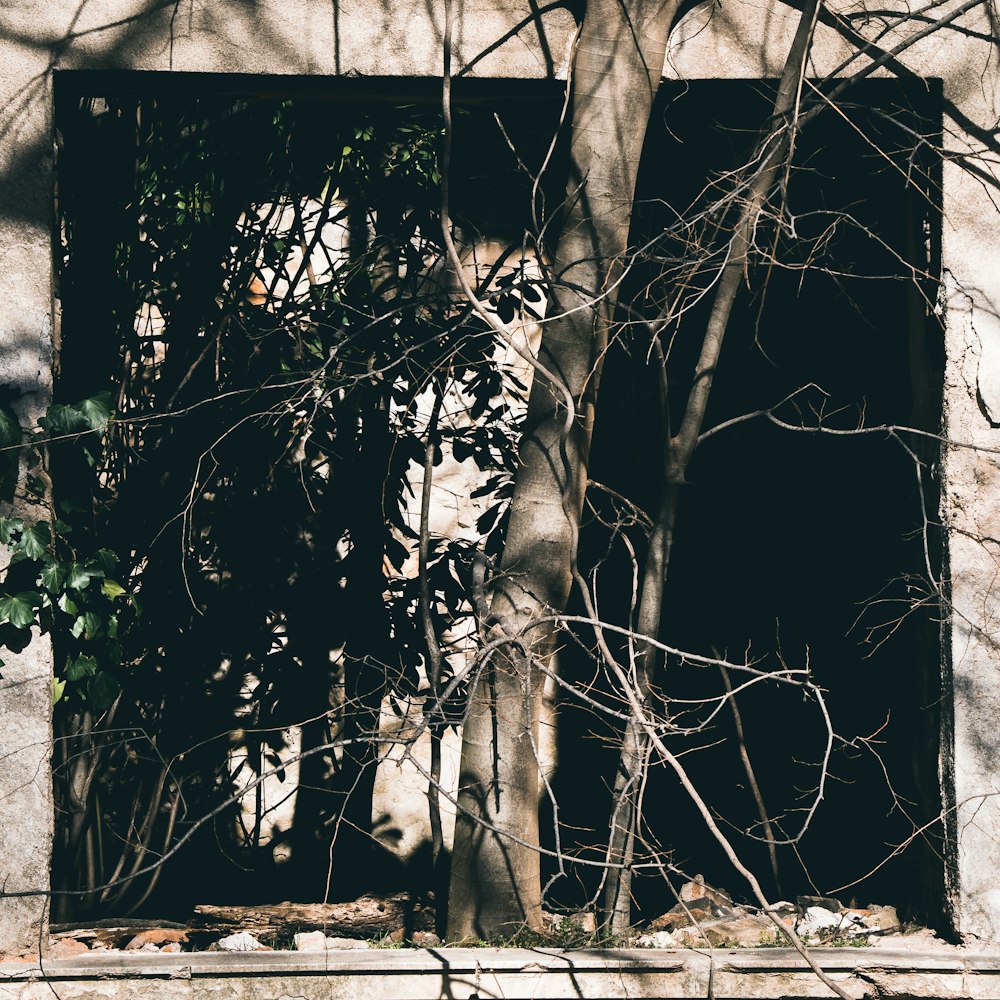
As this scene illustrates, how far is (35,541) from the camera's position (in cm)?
286

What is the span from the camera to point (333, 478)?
12.9 ft

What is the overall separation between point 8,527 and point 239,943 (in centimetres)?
129

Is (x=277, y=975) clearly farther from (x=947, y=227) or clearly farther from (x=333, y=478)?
(x=947, y=227)

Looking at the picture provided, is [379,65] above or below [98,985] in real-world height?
above

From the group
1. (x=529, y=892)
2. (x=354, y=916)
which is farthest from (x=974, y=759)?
(x=354, y=916)

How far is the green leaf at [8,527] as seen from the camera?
2844 mm

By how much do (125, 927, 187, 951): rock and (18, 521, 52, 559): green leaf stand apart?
1094mm

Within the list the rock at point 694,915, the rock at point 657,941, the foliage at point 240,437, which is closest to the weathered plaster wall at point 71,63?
the foliage at point 240,437

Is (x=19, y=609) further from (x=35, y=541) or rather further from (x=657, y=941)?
(x=657, y=941)

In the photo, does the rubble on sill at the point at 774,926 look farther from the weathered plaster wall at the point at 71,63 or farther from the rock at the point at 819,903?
the weathered plaster wall at the point at 71,63

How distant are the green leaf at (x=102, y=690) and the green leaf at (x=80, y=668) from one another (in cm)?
3

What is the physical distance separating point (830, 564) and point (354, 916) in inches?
84.6

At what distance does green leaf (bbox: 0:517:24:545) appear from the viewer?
284 centimetres

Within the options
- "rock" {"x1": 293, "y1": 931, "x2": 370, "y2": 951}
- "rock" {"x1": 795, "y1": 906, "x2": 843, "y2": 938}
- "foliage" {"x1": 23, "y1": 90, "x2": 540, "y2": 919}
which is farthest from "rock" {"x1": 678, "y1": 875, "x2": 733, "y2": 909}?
"foliage" {"x1": 23, "y1": 90, "x2": 540, "y2": 919}
